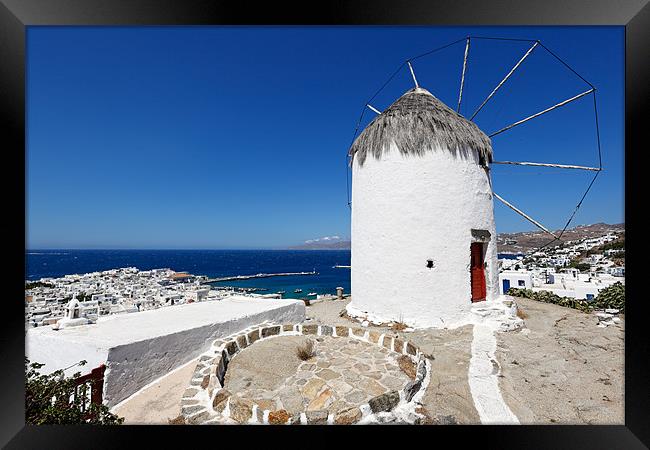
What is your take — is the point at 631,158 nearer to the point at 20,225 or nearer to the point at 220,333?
the point at 20,225

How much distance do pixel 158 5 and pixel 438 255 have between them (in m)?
5.83

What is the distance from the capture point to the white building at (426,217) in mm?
6070

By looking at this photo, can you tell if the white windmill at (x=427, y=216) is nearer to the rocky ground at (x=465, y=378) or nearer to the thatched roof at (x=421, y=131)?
the thatched roof at (x=421, y=131)

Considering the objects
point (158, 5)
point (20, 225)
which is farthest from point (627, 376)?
point (20, 225)

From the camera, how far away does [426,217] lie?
6105 millimetres

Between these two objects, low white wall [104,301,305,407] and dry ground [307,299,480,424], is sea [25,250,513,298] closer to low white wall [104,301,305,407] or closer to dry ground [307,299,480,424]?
low white wall [104,301,305,407]

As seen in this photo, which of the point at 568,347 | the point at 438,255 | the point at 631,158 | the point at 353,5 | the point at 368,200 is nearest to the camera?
the point at 353,5

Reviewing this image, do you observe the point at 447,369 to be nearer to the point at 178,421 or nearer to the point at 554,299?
the point at 178,421

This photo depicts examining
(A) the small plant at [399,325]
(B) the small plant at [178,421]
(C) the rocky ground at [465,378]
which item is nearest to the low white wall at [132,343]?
(C) the rocky ground at [465,378]

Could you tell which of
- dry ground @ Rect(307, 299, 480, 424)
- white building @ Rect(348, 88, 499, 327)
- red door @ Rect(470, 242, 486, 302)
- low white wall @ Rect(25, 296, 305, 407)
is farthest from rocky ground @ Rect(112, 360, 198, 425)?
red door @ Rect(470, 242, 486, 302)

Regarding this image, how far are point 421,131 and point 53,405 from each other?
262 inches

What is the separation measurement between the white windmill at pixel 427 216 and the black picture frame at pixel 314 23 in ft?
13.5

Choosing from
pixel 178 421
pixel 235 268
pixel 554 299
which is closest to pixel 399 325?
pixel 178 421

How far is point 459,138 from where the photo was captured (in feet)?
20.1
